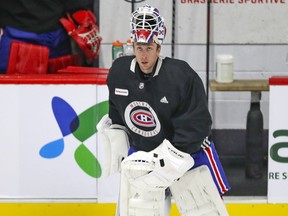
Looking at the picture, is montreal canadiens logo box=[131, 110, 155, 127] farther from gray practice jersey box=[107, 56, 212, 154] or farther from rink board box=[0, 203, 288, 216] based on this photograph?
rink board box=[0, 203, 288, 216]

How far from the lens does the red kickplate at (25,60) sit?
552 cm

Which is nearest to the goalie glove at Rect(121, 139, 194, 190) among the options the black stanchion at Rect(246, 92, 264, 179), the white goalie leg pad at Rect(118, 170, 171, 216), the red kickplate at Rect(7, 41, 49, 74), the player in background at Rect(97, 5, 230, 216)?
the player in background at Rect(97, 5, 230, 216)

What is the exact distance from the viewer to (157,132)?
4.14m

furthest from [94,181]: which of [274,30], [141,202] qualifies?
[274,30]

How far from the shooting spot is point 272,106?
494 centimetres

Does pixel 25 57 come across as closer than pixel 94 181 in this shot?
No

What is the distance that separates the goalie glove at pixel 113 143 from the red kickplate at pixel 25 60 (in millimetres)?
1275

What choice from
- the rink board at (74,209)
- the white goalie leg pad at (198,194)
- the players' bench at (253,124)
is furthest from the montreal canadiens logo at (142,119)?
the players' bench at (253,124)

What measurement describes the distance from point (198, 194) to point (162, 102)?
1.47 feet

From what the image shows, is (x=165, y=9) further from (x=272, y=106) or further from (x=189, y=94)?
(x=189, y=94)

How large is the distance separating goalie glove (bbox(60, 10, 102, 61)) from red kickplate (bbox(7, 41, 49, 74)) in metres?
0.28

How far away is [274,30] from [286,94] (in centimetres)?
117

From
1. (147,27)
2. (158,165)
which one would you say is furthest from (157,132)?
(147,27)

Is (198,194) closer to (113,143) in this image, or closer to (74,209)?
(113,143)
